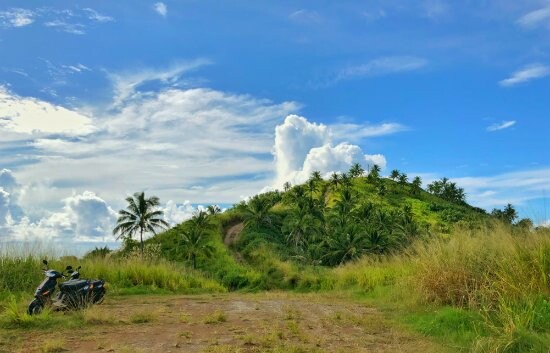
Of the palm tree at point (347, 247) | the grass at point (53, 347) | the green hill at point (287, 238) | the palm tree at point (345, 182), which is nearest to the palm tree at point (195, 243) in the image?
the green hill at point (287, 238)

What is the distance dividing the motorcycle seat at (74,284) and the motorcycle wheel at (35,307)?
0.62 meters

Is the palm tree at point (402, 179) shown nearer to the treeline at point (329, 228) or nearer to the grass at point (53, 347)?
the treeline at point (329, 228)

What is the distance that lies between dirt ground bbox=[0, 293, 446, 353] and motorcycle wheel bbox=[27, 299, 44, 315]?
139 centimetres

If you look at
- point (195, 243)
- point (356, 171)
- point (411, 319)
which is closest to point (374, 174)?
point (356, 171)

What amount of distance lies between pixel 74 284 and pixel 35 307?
1064 millimetres

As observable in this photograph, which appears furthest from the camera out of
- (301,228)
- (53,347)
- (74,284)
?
(301,228)

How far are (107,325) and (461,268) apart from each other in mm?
7862

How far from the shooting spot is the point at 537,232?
10750mm

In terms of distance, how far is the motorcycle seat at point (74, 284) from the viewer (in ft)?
42.1

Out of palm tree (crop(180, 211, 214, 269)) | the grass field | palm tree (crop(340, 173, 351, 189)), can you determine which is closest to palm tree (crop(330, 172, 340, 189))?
palm tree (crop(340, 173, 351, 189))

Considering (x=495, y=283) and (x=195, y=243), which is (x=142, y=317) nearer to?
(x=495, y=283)

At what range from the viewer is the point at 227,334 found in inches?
389

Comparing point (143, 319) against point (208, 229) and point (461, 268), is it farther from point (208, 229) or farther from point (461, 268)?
point (208, 229)

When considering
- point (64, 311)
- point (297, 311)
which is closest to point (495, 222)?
point (297, 311)
